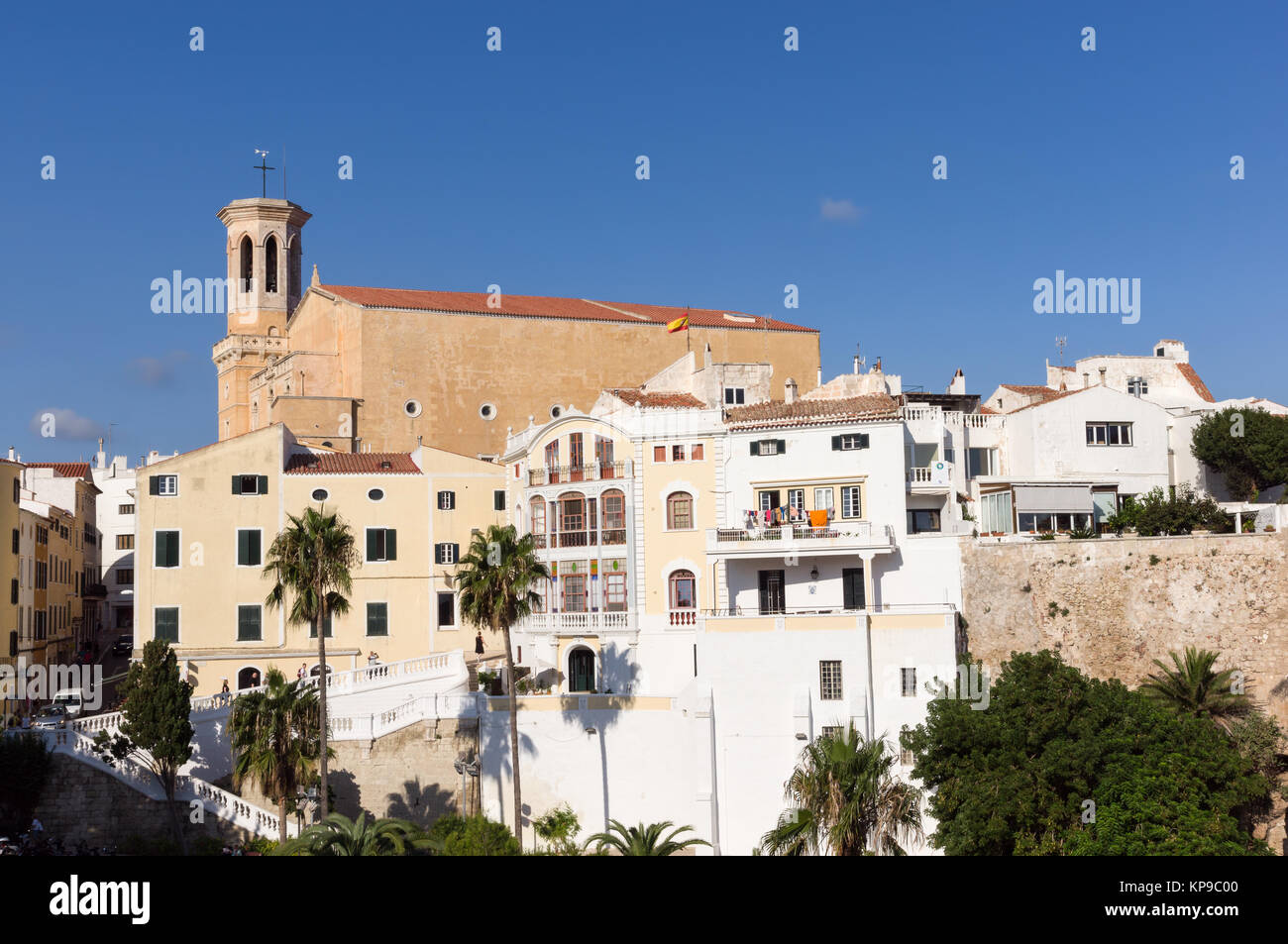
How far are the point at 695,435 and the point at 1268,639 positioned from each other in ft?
64.1

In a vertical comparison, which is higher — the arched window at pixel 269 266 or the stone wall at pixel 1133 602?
the arched window at pixel 269 266

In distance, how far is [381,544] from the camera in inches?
2023

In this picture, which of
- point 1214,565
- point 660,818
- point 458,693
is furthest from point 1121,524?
point 458,693

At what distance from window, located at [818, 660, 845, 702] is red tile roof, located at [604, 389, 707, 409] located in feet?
38.4

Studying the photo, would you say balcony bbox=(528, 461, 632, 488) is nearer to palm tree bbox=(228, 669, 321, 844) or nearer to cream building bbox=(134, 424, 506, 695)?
cream building bbox=(134, 424, 506, 695)

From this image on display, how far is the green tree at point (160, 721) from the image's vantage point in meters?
36.4

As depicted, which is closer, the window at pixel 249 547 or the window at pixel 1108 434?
the window at pixel 249 547

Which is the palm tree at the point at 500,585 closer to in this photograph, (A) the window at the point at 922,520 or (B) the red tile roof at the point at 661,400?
(B) the red tile roof at the point at 661,400

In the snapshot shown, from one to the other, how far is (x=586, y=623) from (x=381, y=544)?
10.0 metres

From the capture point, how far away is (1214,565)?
132 ft

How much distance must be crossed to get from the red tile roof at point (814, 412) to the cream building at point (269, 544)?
11682 mm

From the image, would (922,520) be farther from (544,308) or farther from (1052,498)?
(544,308)

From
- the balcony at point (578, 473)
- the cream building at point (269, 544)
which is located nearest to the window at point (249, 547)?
the cream building at point (269, 544)
